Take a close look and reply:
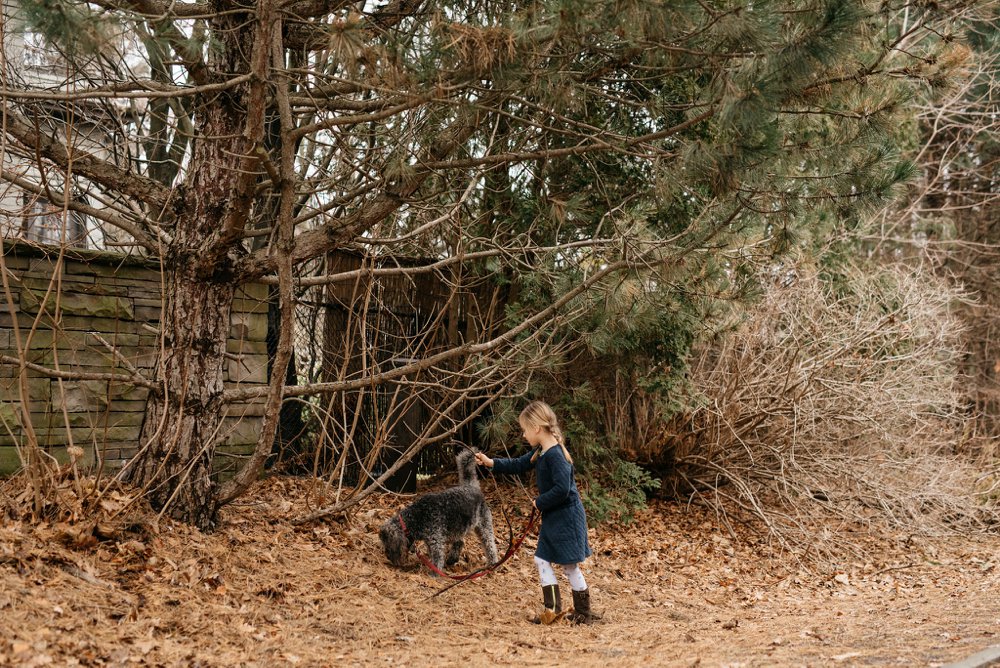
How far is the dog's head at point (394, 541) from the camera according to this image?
624cm

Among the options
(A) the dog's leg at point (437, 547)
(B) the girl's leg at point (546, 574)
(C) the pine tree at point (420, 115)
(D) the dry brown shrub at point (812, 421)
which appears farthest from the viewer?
(D) the dry brown shrub at point (812, 421)

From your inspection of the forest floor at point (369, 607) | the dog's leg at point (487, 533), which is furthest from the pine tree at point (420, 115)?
the dog's leg at point (487, 533)

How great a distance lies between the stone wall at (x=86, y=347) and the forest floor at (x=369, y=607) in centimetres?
121

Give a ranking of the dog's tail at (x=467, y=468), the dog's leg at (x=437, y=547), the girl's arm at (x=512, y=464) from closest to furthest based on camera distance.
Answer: the girl's arm at (x=512, y=464), the dog's leg at (x=437, y=547), the dog's tail at (x=467, y=468)

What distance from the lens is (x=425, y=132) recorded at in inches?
236

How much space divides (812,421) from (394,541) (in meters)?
5.13

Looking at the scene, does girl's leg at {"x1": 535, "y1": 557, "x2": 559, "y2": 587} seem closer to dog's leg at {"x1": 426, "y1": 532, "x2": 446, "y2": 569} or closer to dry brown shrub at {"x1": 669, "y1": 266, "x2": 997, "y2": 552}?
dog's leg at {"x1": 426, "y1": 532, "x2": 446, "y2": 569}

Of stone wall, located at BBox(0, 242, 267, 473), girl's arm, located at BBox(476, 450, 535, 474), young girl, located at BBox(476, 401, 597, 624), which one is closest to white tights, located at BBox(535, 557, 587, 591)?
young girl, located at BBox(476, 401, 597, 624)

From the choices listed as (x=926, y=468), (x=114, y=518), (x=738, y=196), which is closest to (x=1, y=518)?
(x=114, y=518)

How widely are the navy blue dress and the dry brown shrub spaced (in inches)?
144

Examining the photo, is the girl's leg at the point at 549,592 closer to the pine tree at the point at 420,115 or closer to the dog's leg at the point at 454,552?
the dog's leg at the point at 454,552

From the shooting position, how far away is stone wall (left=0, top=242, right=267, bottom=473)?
6.59 m

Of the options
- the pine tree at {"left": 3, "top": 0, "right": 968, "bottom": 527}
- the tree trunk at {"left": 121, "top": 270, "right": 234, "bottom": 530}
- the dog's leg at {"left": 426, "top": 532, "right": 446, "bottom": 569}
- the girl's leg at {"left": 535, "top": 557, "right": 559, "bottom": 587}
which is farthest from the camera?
the dog's leg at {"left": 426, "top": 532, "right": 446, "bottom": 569}

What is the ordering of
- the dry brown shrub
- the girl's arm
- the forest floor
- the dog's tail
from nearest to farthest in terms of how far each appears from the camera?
1. the forest floor
2. the girl's arm
3. the dog's tail
4. the dry brown shrub
